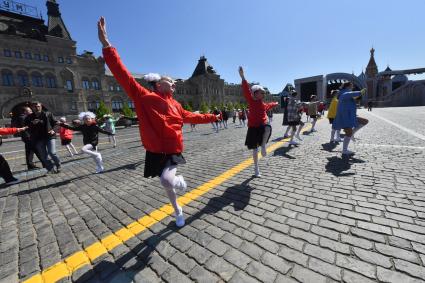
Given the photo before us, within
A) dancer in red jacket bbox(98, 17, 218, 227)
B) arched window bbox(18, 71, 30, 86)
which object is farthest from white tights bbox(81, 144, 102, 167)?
arched window bbox(18, 71, 30, 86)

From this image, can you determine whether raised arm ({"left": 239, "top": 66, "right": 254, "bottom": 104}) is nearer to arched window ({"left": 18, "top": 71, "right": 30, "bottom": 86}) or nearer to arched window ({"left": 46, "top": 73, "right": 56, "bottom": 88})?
arched window ({"left": 18, "top": 71, "right": 30, "bottom": 86})

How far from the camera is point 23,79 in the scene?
3522 cm

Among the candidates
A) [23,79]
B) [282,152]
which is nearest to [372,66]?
[282,152]

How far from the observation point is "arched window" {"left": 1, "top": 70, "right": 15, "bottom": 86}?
110 ft

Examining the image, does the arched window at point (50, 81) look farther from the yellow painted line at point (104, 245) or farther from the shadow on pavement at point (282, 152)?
the yellow painted line at point (104, 245)

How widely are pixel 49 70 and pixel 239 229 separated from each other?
48192 mm

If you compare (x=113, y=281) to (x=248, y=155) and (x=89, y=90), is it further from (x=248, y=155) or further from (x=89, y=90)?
(x=89, y=90)

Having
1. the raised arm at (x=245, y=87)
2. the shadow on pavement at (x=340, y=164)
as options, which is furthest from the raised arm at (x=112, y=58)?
the shadow on pavement at (x=340, y=164)

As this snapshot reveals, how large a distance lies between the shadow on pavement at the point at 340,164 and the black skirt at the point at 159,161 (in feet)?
11.0

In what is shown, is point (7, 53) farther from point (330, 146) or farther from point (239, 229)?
point (239, 229)

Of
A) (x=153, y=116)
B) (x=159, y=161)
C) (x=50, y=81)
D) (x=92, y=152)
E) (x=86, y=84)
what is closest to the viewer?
(x=153, y=116)

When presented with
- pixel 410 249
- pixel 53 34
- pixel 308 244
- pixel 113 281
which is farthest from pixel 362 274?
pixel 53 34

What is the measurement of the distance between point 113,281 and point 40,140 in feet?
18.2

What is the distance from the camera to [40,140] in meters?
5.73
